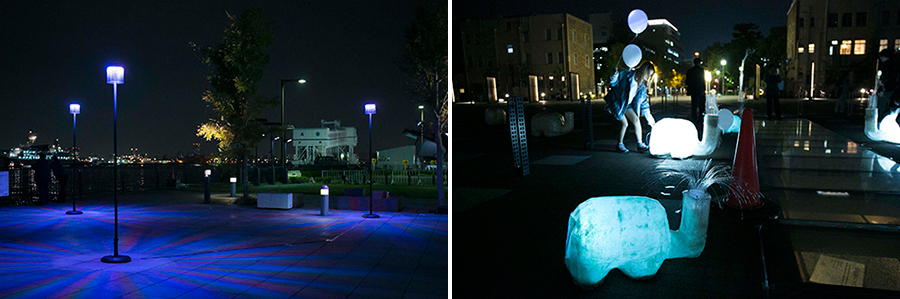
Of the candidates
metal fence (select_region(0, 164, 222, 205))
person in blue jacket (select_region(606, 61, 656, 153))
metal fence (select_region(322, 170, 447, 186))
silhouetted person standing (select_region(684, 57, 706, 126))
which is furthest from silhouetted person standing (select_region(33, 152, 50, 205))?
silhouetted person standing (select_region(684, 57, 706, 126))

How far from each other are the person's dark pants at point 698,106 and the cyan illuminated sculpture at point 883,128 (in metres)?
2.51

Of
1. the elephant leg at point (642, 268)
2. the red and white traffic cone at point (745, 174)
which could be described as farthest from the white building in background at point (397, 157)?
the elephant leg at point (642, 268)

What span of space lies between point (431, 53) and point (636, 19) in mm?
5932

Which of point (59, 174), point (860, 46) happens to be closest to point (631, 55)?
point (860, 46)

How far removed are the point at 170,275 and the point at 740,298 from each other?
17.4ft

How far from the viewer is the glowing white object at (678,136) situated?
702 cm

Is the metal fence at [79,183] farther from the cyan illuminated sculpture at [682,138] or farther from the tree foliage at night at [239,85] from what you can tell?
the cyan illuminated sculpture at [682,138]

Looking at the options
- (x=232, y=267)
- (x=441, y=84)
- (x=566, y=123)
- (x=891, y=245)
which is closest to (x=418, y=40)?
(x=441, y=84)

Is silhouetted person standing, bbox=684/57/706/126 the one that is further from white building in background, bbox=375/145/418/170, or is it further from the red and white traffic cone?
white building in background, bbox=375/145/418/170

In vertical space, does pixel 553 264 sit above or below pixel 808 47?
below

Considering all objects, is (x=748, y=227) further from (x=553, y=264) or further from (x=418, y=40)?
(x=418, y=40)

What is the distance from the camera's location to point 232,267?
6.05 m

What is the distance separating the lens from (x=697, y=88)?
9.47 metres

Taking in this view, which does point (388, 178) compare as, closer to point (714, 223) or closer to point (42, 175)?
point (42, 175)
